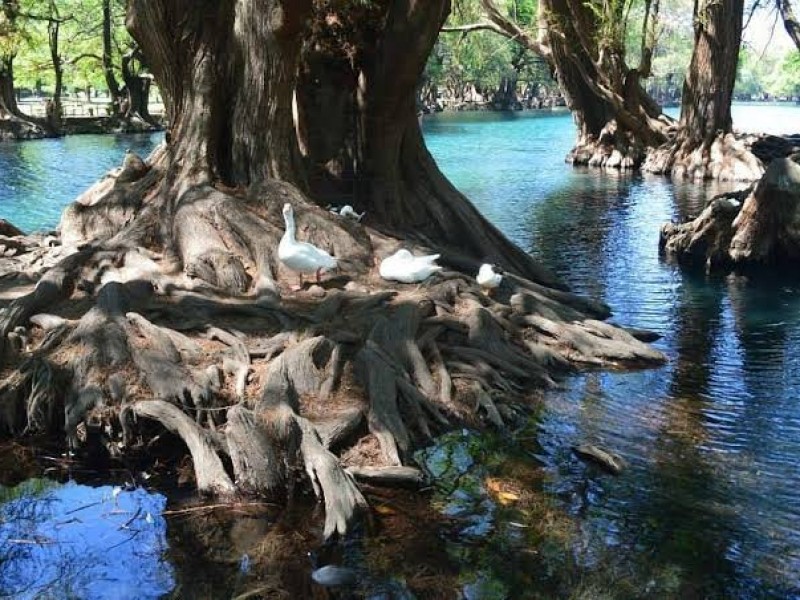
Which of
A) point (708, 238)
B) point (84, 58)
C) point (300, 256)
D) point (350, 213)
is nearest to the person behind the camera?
point (300, 256)

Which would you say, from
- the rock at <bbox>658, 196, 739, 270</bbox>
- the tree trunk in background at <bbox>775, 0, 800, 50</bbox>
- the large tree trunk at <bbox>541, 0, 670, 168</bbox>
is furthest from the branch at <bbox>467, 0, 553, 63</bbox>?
the rock at <bbox>658, 196, 739, 270</bbox>

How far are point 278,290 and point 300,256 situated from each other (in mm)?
449

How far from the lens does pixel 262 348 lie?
927 cm

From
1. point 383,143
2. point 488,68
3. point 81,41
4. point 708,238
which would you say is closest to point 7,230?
point 383,143

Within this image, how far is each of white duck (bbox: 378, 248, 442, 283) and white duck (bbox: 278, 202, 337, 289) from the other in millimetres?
759

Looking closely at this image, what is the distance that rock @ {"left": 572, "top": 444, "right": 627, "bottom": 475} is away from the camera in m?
8.05

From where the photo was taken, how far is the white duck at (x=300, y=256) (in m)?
10.4

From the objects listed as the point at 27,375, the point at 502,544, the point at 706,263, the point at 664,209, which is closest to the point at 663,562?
the point at 502,544

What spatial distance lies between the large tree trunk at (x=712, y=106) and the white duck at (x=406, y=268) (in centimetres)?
2253

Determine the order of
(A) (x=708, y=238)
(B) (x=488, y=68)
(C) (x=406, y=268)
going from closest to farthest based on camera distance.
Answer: (C) (x=406, y=268), (A) (x=708, y=238), (B) (x=488, y=68)

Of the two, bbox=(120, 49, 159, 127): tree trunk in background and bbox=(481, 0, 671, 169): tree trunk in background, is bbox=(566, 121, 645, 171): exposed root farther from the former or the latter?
bbox=(120, 49, 159, 127): tree trunk in background

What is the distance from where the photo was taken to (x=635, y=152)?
3669 cm

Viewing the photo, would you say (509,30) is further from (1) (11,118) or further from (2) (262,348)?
(1) (11,118)

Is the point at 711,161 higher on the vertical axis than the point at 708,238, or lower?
higher
